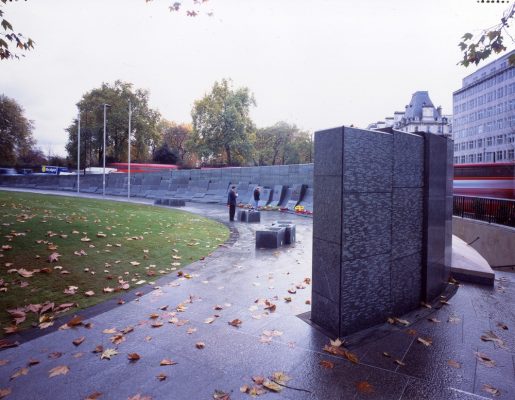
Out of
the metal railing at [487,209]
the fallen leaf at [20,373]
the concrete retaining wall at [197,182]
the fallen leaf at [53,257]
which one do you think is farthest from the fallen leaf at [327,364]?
the concrete retaining wall at [197,182]

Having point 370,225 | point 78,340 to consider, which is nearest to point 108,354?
point 78,340

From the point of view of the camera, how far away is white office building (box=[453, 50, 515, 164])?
6838 cm

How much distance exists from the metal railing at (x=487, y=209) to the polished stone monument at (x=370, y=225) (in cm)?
977

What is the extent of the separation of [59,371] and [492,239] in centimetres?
1528

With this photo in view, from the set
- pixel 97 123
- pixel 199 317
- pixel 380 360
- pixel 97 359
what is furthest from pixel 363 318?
pixel 97 123

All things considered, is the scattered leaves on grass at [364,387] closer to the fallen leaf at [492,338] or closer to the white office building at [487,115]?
the fallen leaf at [492,338]

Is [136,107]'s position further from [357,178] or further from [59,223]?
[357,178]

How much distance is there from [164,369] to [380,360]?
239 centimetres

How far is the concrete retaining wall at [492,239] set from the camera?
12.1 metres

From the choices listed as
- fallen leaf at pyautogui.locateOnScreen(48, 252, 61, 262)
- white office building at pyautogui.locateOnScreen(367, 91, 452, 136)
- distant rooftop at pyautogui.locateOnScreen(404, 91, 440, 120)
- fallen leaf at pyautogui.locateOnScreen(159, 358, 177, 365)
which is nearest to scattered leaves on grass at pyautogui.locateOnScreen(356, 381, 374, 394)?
fallen leaf at pyautogui.locateOnScreen(159, 358, 177, 365)

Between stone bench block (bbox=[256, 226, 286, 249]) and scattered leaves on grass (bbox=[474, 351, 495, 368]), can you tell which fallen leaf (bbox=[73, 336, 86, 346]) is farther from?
stone bench block (bbox=[256, 226, 286, 249])

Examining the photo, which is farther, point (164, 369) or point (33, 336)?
point (33, 336)

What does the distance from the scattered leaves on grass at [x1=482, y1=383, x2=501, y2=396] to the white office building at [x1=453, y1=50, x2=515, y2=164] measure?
7848cm

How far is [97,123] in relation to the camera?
163 feet
